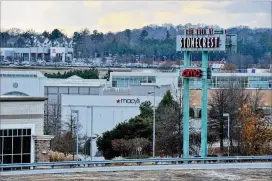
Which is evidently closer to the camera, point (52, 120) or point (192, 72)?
point (192, 72)

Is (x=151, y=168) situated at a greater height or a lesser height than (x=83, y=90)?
lesser

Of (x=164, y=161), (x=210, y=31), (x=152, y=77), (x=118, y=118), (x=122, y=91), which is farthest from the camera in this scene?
(x=152, y=77)

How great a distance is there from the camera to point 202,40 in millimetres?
34344

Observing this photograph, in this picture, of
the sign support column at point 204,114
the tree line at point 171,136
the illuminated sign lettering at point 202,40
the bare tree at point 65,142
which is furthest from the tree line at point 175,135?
the illuminated sign lettering at point 202,40

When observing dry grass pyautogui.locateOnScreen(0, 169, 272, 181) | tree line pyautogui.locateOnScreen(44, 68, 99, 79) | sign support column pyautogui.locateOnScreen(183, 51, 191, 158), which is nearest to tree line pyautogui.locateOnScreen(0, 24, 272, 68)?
tree line pyautogui.locateOnScreen(44, 68, 99, 79)

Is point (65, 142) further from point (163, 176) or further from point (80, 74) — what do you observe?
point (80, 74)

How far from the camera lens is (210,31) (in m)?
34.0

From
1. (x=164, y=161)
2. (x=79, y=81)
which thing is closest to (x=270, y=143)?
(x=164, y=161)

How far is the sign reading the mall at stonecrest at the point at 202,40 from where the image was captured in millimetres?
34031

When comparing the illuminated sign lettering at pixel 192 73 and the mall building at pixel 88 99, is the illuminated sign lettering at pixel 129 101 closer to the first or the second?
the mall building at pixel 88 99

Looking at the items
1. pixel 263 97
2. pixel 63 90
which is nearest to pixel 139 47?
pixel 263 97

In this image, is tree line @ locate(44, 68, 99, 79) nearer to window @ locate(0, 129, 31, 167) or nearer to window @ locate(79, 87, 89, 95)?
window @ locate(79, 87, 89, 95)

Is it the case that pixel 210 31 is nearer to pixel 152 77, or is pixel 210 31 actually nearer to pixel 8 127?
pixel 8 127

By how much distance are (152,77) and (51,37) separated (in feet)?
87.4
